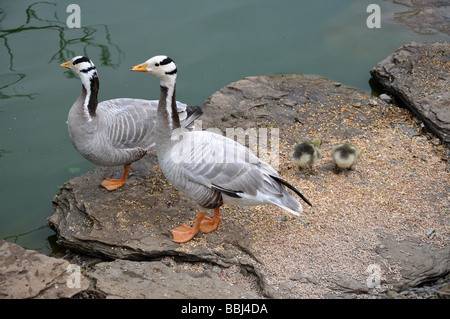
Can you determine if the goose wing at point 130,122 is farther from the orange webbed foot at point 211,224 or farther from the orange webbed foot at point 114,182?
the orange webbed foot at point 211,224

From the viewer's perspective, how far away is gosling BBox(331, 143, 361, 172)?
477 cm

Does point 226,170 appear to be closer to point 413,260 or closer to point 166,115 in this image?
point 166,115

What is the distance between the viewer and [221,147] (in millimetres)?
4215

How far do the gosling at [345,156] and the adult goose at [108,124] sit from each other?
157 cm

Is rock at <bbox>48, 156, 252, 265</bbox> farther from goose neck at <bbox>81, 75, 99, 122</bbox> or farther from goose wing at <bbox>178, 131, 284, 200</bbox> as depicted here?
goose neck at <bbox>81, 75, 99, 122</bbox>

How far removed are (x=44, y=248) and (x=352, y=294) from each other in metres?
3.07

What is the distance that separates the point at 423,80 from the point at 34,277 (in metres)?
5.33

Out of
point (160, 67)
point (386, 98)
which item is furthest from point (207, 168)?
point (386, 98)

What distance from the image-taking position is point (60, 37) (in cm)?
743

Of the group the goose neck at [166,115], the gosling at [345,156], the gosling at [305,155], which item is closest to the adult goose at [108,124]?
the goose neck at [166,115]

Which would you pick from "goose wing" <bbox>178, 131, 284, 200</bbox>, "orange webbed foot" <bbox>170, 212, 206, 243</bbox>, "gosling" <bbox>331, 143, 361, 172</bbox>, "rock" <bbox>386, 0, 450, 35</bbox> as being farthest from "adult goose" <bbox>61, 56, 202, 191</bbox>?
"rock" <bbox>386, 0, 450, 35</bbox>

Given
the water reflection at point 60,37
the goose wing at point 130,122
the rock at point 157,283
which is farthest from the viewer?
the water reflection at point 60,37

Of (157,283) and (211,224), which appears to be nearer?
(157,283)

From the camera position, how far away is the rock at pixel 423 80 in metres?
5.70
